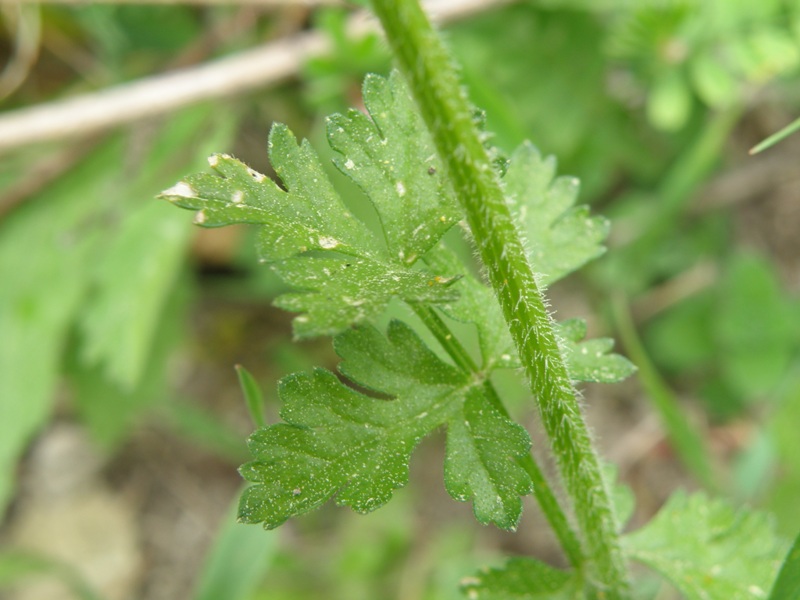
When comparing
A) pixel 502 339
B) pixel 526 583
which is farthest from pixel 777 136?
pixel 526 583

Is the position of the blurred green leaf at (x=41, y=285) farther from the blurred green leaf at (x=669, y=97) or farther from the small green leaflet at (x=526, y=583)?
the small green leaflet at (x=526, y=583)

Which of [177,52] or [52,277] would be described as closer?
[52,277]

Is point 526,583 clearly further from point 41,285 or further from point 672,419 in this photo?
point 41,285

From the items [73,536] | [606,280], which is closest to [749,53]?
[606,280]

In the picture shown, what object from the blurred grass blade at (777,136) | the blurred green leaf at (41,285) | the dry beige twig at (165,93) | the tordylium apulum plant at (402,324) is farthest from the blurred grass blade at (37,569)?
the blurred grass blade at (777,136)

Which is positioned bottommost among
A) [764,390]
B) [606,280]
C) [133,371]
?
[764,390]

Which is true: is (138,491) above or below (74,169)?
below

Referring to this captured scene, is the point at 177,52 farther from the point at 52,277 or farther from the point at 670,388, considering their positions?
the point at 670,388
